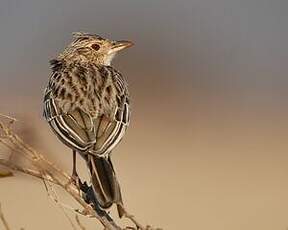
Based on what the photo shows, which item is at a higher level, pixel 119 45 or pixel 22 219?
pixel 119 45

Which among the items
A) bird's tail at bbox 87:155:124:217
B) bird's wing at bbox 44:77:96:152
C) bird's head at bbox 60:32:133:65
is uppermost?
bird's head at bbox 60:32:133:65

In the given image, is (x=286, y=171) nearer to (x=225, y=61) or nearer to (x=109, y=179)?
(x=225, y=61)

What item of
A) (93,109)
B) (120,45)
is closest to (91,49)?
(120,45)

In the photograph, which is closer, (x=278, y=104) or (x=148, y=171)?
(x=148, y=171)

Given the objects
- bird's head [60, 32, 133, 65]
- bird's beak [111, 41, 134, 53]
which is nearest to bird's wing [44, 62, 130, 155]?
bird's beak [111, 41, 134, 53]

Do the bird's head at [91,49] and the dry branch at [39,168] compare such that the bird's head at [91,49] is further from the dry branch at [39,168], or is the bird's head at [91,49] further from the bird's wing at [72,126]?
the dry branch at [39,168]

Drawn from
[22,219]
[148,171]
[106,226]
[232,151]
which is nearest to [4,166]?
[106,226]

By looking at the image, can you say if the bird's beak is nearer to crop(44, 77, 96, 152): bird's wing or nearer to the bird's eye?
the bird's eye
